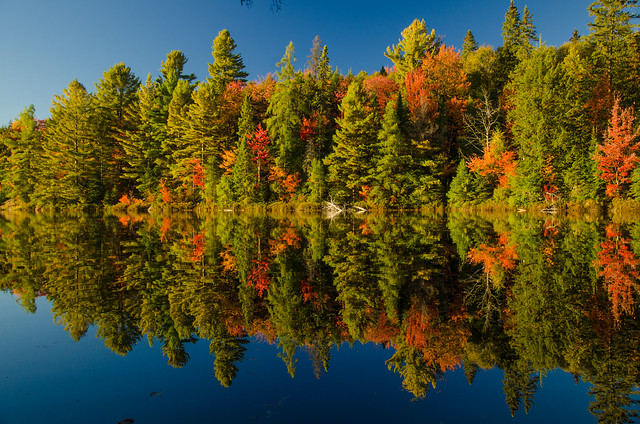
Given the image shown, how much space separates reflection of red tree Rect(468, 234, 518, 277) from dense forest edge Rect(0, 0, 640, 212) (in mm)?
20583

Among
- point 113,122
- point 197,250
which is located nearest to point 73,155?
point 113,122

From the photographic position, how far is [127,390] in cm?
302

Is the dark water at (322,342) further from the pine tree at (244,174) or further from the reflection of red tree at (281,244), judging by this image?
the pine tree at (244,174)

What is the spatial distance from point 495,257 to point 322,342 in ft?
20.1

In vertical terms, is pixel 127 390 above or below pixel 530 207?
below

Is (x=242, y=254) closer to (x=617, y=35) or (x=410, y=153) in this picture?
(x=410, y=153)

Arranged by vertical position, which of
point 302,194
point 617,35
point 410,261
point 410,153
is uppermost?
point 617,35

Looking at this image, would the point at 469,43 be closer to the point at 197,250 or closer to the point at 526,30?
the point at 526,30

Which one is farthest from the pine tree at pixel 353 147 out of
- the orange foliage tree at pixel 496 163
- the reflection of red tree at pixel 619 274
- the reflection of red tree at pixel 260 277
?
the reflection of red tree at pixel 260 277

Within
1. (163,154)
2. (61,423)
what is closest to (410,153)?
(163,154)

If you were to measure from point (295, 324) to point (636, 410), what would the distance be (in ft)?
10.5

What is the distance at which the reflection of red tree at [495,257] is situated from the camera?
7438mm

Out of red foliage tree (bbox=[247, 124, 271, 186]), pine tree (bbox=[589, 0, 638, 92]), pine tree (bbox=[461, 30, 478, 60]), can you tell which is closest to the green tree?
pine tree (bbox=[461, 30, 478, 60])

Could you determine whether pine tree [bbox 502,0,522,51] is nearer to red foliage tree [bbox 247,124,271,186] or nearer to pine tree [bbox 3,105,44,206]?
red foliage tree [bbox 247,124,271,186]
